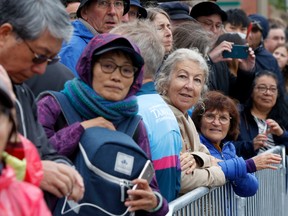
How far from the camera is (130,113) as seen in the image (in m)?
4.18

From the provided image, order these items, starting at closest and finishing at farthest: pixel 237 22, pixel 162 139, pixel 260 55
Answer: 1. pixel 162 139
2. pixel 260 55
3. pixel 237 22

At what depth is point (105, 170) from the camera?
12.7 ft

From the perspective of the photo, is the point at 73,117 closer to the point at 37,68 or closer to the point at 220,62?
the point at 37,68

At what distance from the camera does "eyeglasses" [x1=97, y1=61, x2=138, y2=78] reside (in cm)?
424

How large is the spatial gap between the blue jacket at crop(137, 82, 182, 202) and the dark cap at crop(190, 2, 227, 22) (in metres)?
3.38

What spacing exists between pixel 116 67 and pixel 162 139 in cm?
69

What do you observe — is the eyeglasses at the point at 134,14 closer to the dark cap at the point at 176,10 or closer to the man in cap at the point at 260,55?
the dark cap at the point at 176,10

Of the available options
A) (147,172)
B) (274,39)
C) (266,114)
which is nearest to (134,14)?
(266,114)

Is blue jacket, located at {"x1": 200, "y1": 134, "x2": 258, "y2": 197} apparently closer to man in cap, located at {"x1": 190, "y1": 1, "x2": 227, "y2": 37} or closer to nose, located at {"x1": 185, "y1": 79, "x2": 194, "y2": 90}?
nose, located at {"x1": 185, "y1": 79, "x2": 194, "y2": 90}

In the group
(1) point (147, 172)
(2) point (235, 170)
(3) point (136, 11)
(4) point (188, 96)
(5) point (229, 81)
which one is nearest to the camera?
(1) point (147, 172)

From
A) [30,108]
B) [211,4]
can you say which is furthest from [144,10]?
[30,108]

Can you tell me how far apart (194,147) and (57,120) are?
67.1 inches

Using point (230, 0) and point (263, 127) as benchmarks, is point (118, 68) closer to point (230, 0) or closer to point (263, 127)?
point (263, 127)

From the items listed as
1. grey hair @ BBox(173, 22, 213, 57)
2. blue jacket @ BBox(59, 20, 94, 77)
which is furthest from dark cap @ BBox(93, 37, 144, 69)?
grey hair @ BBox(173, 22, 213, 57)
